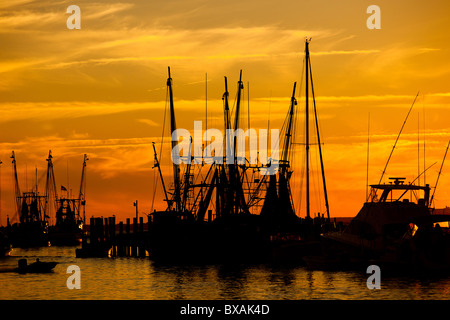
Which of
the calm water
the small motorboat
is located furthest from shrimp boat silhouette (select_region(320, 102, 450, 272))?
the small motorboat

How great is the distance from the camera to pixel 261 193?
100062mm

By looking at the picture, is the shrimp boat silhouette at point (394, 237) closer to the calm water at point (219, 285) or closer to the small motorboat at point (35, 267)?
the calm water at point (219, 285)

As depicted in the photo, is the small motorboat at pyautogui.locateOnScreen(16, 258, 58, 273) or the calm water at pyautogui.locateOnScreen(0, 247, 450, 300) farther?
the small motorboat at pyautogui.locateOnScreen(16, 258, 58, 273)

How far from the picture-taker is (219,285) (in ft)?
207

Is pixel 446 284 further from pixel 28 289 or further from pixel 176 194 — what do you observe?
pixel 176 194

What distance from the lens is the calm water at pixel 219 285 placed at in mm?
54094

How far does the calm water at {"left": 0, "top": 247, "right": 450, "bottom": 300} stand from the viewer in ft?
177

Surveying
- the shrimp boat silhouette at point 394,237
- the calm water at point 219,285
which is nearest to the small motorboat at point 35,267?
the calm water at point 219,285

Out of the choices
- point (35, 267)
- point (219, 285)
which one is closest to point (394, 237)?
point (219, 285)

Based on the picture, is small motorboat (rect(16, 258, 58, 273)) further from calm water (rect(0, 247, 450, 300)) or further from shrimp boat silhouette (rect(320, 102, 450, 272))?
shrimp boat silhouette (rect(320, 102, 450, 272))

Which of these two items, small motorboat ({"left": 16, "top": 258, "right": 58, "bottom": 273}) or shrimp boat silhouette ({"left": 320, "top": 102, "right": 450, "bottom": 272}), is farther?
small motorboat ({"left": 16, "top": 258, "right": 58, "bottom": 273})

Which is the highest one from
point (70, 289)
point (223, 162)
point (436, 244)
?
point (223, 162)
